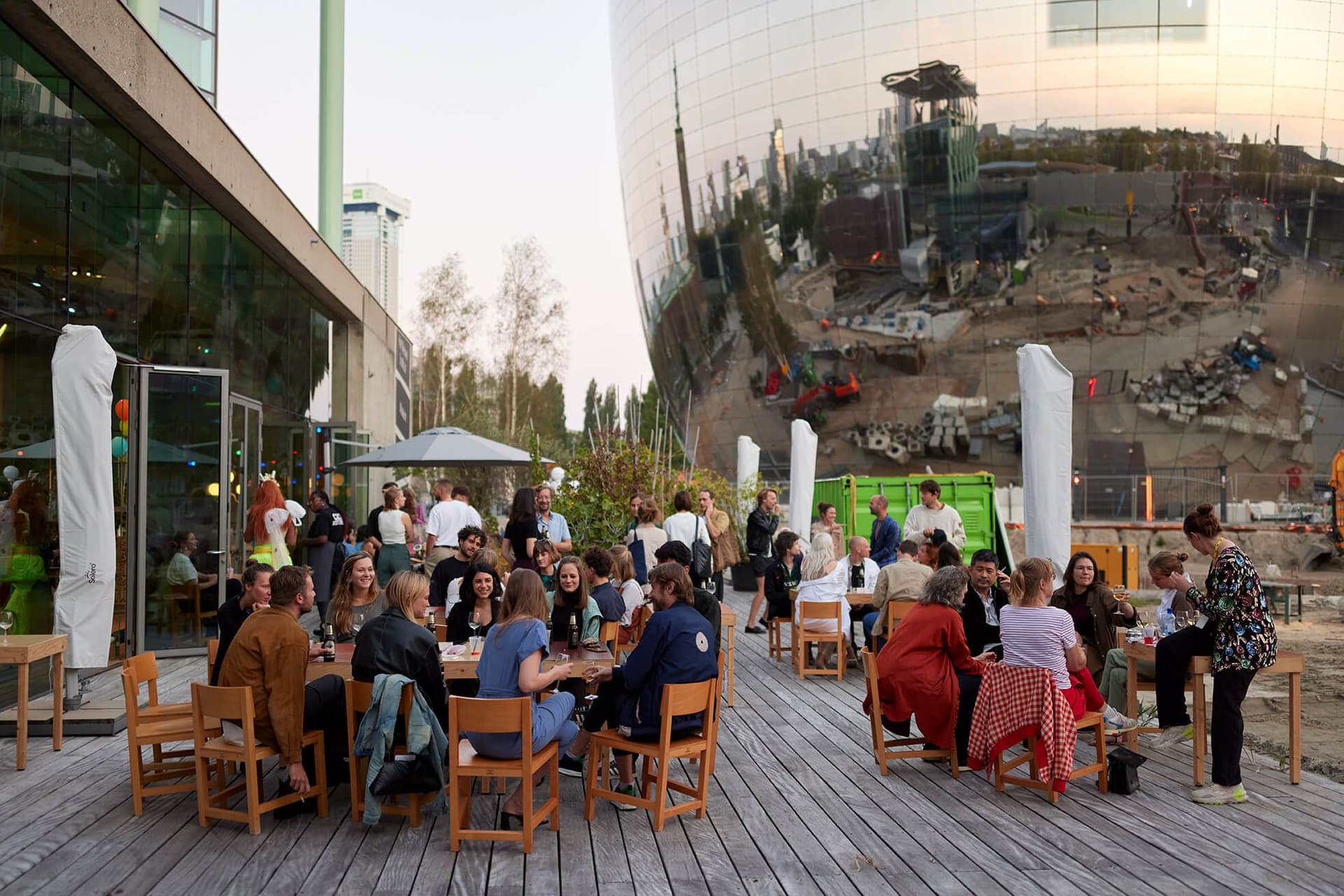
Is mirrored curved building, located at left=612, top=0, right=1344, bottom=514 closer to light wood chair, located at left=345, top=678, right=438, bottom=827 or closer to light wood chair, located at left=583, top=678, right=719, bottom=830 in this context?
light wood chair, located at left=583, top=678, right=719, bottom=830

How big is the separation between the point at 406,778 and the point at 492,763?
0.48 m

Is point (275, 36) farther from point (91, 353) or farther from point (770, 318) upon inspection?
point (91, 353)

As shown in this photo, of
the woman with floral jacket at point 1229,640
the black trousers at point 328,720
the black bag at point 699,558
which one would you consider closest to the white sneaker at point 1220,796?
the woman with floral jacket at point 1229,640

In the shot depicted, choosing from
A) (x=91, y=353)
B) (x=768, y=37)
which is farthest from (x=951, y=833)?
(x=768, y=37)

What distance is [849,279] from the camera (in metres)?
29.2

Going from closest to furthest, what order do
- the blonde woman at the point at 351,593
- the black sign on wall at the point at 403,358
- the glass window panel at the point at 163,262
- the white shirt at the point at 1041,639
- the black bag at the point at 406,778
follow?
1. the black bag at the point at 406,778
2. the white shirt at the point at 1041,639
3. the blonde woman at the point at 351,593
4. the glass window panel at the point at 163,262
5. the black sign on wall at the point at 403,358

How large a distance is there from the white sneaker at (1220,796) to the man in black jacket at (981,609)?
197cm

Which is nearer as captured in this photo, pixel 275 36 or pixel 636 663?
pixel 636 663

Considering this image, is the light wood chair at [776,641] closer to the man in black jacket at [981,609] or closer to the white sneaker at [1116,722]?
the man in black jacket at [981,609]

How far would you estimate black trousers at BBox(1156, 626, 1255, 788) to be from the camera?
6.18 metres

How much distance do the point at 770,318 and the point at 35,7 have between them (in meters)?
24.5

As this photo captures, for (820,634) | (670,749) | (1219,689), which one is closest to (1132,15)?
(820,634)

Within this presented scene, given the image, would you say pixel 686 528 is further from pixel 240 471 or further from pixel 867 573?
pixel 240 471

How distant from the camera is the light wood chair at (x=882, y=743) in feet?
22.2
